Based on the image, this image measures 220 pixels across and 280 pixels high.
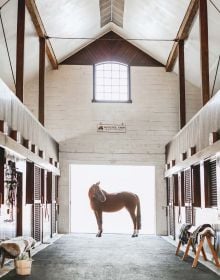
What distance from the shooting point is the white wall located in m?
14.1


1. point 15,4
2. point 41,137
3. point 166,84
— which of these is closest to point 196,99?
point 166,84

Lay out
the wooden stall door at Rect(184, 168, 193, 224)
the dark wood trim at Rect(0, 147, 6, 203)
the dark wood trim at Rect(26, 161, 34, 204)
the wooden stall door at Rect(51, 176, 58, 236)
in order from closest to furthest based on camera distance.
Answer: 1. the dark wood trim at Rect(0, 147, 6, 203)
2. the dark wood trim at Rect(26, 161, 34, 204)
3. the wooden stall door at Rect(184, 168, 193, 224)
4. the wooden stall door at Rect(51, 176, 58, 236)

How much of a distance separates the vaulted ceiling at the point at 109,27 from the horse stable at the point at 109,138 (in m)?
0.04

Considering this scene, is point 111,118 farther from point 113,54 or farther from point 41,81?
point 41,81

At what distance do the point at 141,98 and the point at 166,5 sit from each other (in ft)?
13.0

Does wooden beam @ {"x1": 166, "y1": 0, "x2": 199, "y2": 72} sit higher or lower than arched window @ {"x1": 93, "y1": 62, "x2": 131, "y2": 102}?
higher

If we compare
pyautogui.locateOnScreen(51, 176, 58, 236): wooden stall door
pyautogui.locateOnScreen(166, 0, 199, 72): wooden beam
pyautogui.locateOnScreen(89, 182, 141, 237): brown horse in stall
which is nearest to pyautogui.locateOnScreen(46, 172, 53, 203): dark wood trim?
pyautogui.locateOnScreen(51, 176, 58, 236): wooden stall door

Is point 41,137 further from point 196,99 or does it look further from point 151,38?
point 196,99

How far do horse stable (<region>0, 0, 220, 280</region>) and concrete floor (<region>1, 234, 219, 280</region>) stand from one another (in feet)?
0.09

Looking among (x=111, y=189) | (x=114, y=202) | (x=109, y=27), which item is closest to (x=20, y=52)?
(x=114, y=202)

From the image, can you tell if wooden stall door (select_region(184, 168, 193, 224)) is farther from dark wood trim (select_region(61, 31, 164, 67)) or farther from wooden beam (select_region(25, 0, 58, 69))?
dark wood trim (select_region(61, 31, 164, 67))

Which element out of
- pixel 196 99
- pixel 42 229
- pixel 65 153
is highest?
pixel 196 99

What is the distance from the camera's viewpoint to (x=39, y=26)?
37.2ft

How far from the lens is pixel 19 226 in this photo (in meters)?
8.63
